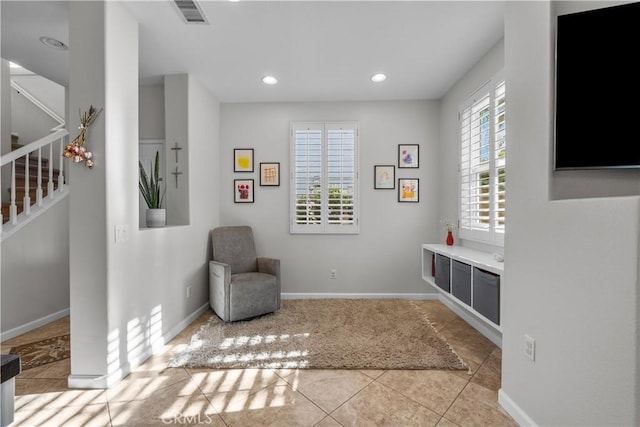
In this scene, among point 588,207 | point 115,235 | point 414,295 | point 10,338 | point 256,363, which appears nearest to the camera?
point 588,207

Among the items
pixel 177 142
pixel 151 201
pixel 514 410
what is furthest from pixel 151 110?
pixel 514 410

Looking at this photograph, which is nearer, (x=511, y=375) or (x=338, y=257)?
(x=511, y=375)

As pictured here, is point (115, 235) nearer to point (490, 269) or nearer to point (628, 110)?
point (490, 269)

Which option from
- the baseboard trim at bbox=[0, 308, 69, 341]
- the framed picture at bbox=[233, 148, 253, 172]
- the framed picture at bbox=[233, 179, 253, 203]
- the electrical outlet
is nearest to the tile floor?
the electrical outlet

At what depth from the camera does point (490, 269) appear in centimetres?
209

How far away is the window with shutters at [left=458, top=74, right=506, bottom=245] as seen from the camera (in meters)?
Answer: 2.57

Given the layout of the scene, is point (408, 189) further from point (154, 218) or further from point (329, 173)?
point (154, 218)

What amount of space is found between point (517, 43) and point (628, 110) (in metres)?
0.72

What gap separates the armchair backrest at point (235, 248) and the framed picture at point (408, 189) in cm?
213

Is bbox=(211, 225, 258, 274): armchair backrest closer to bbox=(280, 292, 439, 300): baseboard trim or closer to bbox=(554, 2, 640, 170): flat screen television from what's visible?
bbox=(280, 292, 439, 300): baseboard trim

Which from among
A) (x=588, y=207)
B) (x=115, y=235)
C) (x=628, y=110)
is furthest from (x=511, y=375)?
(x=115, y=235)

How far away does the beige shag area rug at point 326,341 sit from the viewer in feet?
7.48

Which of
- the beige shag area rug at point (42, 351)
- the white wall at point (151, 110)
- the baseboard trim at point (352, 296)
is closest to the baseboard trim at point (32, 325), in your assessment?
the beige shag area rug at point (42, 351)

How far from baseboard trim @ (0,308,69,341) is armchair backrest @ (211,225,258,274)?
1743 mm
